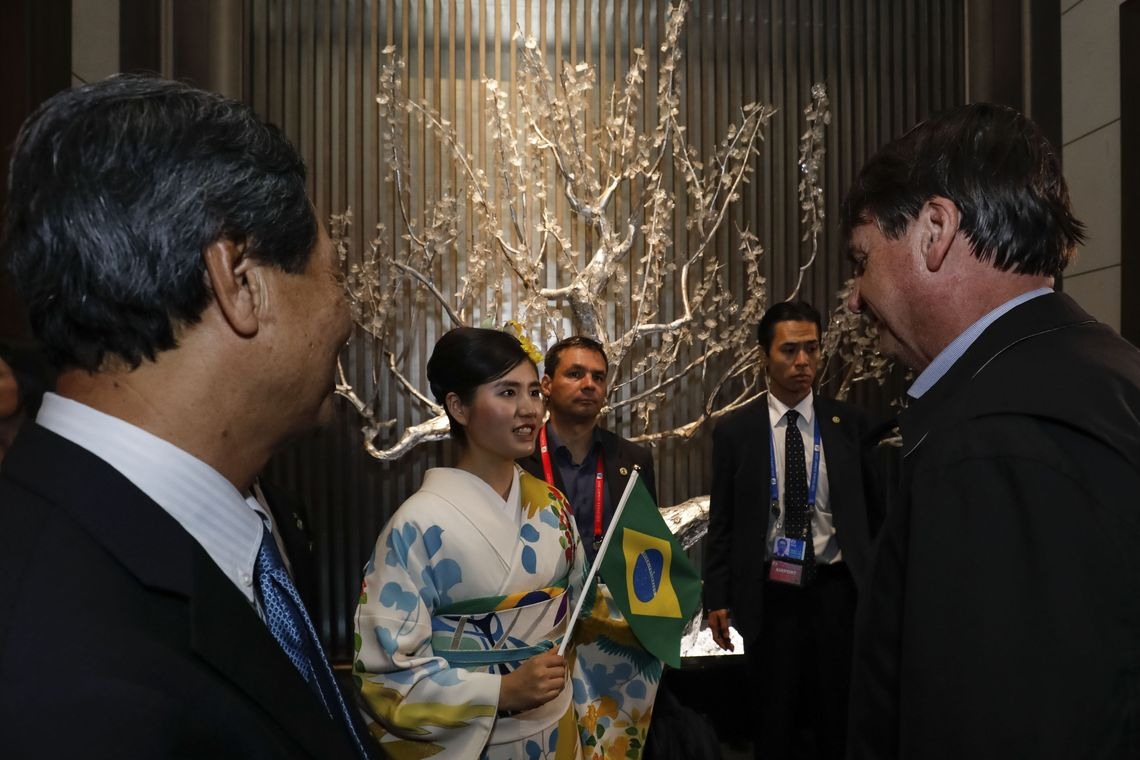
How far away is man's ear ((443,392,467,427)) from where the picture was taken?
2.29 meters

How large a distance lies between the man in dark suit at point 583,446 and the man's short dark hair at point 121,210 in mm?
2601

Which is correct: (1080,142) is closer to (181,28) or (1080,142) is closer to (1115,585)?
(1115,585)

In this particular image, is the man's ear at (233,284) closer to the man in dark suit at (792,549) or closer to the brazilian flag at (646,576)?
the brazilian flag at (646,576)

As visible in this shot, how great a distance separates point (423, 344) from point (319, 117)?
4.13 ft

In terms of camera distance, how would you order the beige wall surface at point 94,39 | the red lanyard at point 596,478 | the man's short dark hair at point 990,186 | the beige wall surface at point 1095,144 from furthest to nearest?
the beige wall surface at point 1095,144
the red lanyard at point 596,478
the beige wall surface at point 94,39
the man's short dark hair at point 990,186

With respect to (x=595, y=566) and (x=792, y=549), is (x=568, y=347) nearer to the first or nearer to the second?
(x=792, y=549)

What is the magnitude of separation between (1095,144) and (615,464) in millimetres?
2489

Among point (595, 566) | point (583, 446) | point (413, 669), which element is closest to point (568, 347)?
point (583, 446)

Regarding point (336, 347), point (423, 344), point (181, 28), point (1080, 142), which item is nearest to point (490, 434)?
point (336, 347)

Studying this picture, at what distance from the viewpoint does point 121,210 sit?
27.3 inches

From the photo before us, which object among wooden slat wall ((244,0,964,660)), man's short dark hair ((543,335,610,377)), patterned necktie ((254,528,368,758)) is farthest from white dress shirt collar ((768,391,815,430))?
patterned necktie ((254,528,368,758))

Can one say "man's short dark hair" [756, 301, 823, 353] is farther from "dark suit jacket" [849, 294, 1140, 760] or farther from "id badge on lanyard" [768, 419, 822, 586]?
"dark suit jacket" [849, 294, 1140, 760]

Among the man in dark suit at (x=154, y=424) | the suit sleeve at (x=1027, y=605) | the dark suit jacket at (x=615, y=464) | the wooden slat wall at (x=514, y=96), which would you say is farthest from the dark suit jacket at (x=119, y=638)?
the wooden slat wall at (x=514, y=96)

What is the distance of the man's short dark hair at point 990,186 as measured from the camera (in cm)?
116
